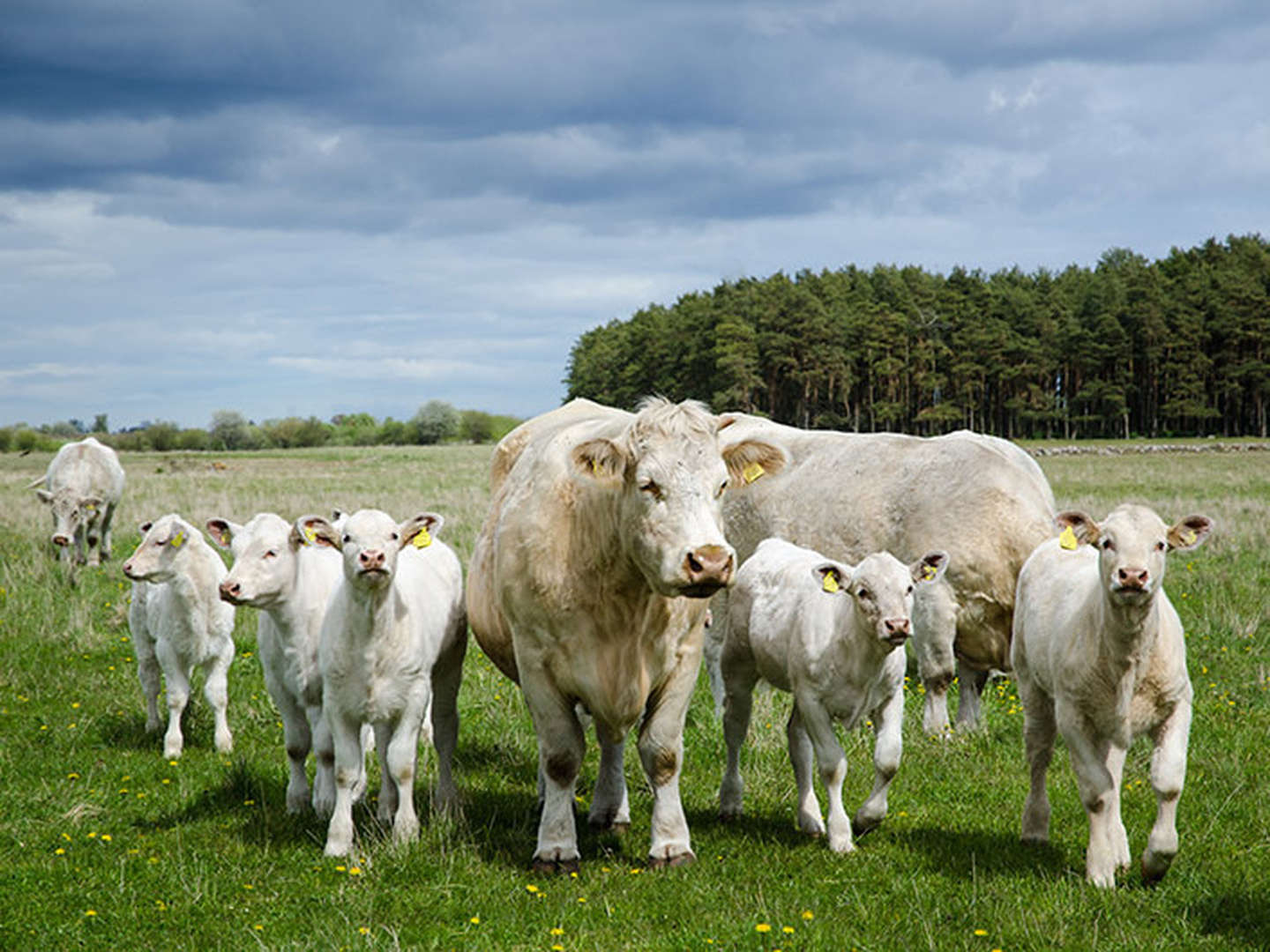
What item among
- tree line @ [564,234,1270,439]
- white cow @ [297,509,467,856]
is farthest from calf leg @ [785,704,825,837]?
tree line @ [564,234,1270,439]

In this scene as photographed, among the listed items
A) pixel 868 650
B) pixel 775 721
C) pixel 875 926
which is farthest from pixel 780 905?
pixel 775 721

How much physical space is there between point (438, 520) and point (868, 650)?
289 centimetres

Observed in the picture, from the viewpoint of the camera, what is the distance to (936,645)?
9.10 m

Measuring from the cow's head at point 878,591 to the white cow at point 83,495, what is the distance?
14.5 m

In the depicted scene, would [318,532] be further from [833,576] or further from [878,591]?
[878,591]

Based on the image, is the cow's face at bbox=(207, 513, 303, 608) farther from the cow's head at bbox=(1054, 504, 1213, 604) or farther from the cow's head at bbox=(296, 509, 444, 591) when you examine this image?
the cow's head at bbox=(1054, 504, 1213, 604)

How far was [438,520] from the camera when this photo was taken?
7.26 meters

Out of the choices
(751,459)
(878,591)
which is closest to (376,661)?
(751,459)

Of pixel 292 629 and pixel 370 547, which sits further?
pixel 292 629

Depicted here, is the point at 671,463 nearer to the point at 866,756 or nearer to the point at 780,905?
the point at 780,905

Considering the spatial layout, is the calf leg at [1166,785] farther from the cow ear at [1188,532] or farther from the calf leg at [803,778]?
the calf leg at [803,778]

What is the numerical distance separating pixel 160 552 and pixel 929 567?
6214 mm

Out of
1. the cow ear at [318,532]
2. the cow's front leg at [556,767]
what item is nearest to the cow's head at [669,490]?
the cow's front leg at [556,767]

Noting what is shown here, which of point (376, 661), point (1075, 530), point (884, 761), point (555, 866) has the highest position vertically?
point (1075, 530)
